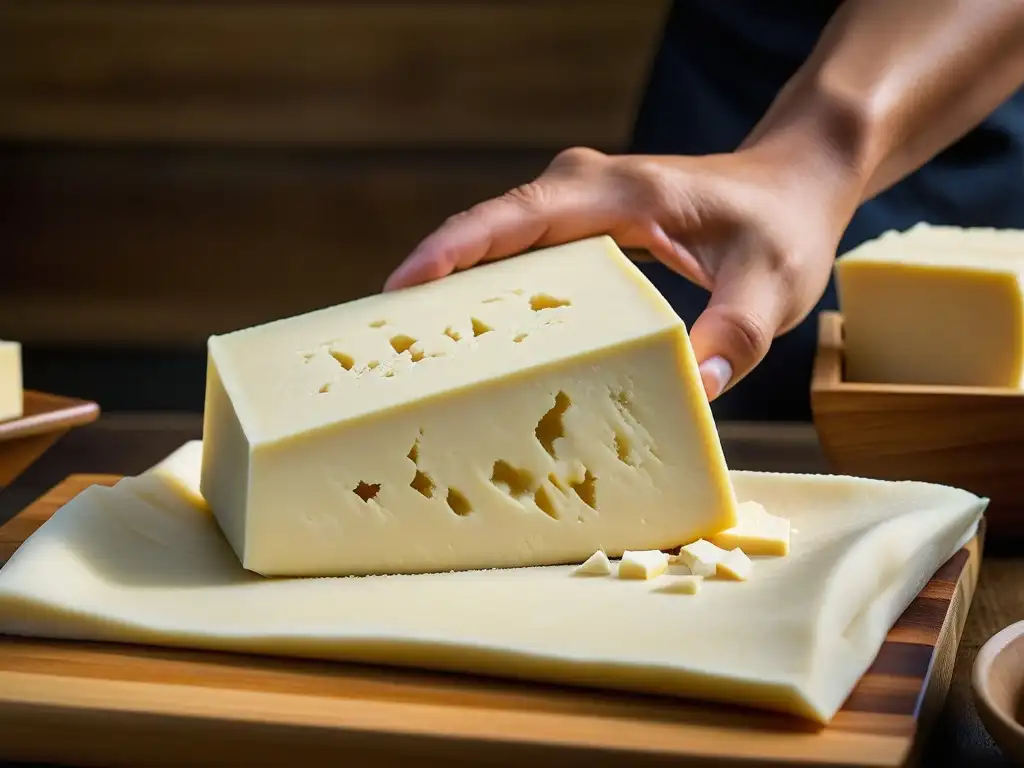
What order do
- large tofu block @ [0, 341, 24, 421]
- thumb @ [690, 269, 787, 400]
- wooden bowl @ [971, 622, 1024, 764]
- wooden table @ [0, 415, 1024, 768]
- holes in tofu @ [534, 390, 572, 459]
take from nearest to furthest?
wooden bowl @ [971, 622, 1024, 764]
wooden table @ [0, 415, 1024, 768]
holes in tofu @ [534, 390, 572, 459]
thumb @ [690, 269, 787, 400]
large tofu block @ [0, 341, 24, 421]

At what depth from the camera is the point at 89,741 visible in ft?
2.71

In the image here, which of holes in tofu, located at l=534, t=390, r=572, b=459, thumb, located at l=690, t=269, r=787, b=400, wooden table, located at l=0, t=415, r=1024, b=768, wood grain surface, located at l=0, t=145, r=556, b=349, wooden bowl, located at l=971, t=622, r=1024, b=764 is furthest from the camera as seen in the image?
wood grain surface, located at l=0, t=145, r=556, b=349

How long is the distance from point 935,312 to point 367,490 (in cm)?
66

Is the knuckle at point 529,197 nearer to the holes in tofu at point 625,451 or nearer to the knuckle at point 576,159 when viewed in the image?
the knuckle at point 576,159

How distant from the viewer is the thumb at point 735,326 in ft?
3.77

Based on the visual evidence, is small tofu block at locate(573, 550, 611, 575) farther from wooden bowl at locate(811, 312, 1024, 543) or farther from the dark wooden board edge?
the dark wooden board edge

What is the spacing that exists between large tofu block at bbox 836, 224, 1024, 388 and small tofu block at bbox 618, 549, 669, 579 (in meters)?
0.51

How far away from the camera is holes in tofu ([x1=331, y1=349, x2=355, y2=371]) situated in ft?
3.47

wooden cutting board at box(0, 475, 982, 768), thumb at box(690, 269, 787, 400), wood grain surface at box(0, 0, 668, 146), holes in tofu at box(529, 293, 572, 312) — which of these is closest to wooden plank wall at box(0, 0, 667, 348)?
wood grain surface at box(0, 0, 668, 146)

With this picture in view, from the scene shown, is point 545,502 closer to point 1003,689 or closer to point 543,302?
point 543,302

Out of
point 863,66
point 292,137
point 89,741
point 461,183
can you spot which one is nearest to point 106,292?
point 292,137

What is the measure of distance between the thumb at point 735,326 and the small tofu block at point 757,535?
0.11 metres

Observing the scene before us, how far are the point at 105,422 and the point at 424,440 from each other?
80 centimetres

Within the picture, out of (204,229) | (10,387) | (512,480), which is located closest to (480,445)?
(512,480)
